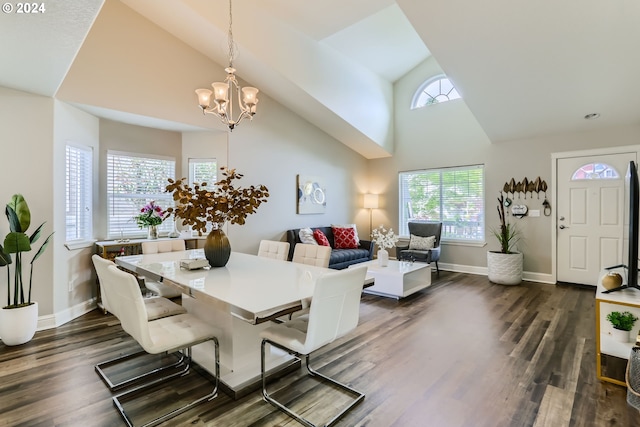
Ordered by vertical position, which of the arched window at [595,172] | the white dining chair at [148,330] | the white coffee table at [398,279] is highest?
the arched window at [595,172]

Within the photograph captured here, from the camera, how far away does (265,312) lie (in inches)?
58.4

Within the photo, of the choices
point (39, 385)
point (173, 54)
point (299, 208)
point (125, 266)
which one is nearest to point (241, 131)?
point (173, 54)

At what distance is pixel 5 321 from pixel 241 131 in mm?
3393

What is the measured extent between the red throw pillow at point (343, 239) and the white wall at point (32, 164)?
4076 millimetres

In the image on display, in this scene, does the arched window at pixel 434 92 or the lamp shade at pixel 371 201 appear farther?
the lamp shade at pixel 371 201

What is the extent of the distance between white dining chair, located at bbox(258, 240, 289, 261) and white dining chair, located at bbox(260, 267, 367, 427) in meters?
1.14

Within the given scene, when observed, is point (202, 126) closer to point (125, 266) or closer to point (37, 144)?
point (37, 144)

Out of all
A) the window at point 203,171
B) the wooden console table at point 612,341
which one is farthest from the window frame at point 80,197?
the wooden console table at point 612,341

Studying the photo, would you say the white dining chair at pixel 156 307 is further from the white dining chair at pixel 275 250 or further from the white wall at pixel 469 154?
the white wall at pixel 469 154

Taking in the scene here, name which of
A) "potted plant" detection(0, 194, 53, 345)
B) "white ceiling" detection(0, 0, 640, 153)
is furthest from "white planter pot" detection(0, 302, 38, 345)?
"white ceiling" detection(0, 0, 640, 153)

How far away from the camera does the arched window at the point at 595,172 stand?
4605 millimetres

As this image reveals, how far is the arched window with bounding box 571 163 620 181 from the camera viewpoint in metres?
4.61

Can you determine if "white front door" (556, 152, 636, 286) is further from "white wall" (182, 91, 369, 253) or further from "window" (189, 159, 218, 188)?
"window" (189, 159, 218, 188)

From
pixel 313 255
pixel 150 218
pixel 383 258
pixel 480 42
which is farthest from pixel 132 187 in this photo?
pixel 480 42
